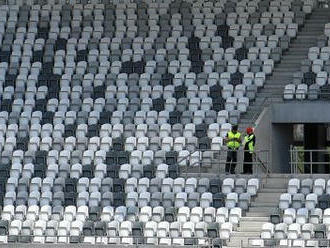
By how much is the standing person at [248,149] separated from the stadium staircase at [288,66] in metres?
1.27

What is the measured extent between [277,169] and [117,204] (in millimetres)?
4774

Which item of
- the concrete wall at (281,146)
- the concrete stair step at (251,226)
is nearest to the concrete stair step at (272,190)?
the concrete stair step at (251,226)

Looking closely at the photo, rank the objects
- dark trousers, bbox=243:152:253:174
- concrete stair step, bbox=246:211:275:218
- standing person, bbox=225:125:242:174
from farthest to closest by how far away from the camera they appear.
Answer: dark trousers, bbox=243:152:253:174
standing person, bbox=225:125:242:174
concrete stair step, bbox=246:211:275:218

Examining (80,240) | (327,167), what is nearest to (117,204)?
(80,240)

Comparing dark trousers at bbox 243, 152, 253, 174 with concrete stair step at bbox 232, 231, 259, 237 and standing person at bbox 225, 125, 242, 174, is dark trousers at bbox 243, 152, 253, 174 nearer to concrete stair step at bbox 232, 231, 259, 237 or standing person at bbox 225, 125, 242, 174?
standing person at bbox 225, 125, 242, 174

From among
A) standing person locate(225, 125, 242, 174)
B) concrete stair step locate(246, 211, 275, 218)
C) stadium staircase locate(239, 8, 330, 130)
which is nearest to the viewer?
concrete stair step locate(246, 211, 275, 218)

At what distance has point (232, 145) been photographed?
37.2 m

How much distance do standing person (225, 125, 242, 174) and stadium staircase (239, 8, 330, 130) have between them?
132cm

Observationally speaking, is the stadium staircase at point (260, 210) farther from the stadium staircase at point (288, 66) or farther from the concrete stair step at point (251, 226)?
the stadium staircase at point (288, 66)

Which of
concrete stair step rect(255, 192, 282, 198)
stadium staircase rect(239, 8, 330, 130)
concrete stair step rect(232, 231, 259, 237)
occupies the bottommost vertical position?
concrete stair step rect(232, 231, 259, 237)

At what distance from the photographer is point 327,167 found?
4272 centimetres

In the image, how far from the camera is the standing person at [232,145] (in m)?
37.2

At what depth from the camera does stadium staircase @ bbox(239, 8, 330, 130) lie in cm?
3920

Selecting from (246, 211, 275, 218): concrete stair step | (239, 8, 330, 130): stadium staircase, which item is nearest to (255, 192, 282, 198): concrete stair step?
(246, 211, 275, 218): concrete stair step
